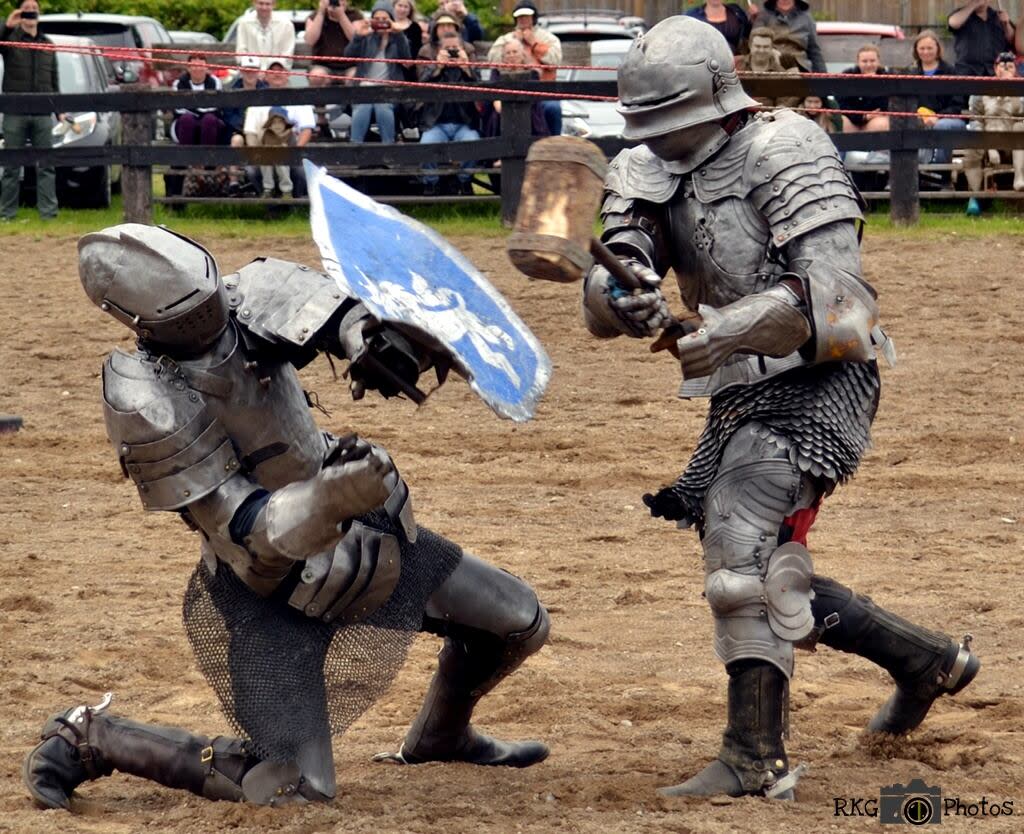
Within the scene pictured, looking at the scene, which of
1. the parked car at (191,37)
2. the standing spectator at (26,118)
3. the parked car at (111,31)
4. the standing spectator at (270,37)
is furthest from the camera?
the parked car at (191,37)

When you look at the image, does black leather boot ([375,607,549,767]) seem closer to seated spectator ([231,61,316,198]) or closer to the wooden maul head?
the wooden maul head

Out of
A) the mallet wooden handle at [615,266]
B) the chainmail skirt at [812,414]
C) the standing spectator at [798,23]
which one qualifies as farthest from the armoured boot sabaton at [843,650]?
the standing spectator at [798,23]

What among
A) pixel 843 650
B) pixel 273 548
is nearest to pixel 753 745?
pixel 843 650

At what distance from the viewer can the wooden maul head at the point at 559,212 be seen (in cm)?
357

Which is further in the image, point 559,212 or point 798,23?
point 798,23

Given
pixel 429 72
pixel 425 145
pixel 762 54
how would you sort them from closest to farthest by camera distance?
pixel 762 54
pixel 425 145
pixel 429 72

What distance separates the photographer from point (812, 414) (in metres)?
4.18

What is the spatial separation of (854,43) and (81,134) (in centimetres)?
749

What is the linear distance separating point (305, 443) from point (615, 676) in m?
1.48

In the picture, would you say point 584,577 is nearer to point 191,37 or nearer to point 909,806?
point 909,806

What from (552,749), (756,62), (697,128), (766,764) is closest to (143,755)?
(552,749)

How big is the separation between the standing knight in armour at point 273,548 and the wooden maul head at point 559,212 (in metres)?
0.27

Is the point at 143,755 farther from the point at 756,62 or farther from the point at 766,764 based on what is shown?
the point at 756,62

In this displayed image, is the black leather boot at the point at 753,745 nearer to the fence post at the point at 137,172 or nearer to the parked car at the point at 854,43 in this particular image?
the fence post at the point at 137,172
